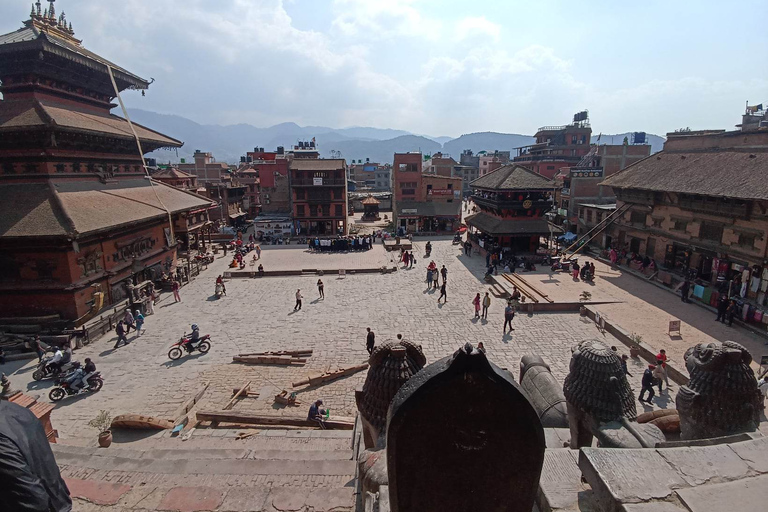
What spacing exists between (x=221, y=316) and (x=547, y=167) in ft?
237

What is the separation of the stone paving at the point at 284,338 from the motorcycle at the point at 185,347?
318 millimetres

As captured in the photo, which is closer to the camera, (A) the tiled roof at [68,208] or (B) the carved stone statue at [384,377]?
(B) the carved stone statue at [384,377]

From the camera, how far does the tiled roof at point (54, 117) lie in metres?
20.3

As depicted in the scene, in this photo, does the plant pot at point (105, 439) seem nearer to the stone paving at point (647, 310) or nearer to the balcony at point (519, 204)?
the stone paving at point (647, 310)

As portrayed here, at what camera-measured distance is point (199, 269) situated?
32.3m

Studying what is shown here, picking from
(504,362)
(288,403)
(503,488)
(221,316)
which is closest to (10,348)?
(221,316)

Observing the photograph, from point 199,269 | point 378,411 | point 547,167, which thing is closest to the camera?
point 378,411

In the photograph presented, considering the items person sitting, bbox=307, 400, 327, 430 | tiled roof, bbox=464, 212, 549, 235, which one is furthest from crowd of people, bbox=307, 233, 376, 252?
person sitting, bbox=307, 400, 327, 430

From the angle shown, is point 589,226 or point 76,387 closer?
point 76,387

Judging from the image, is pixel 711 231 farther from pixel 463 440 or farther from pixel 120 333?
pixel 120 333

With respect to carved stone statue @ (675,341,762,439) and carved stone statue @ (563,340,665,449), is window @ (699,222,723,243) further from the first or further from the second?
carved stone statue @ (563,340,665,449)

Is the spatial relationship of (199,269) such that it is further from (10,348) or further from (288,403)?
(288,403)

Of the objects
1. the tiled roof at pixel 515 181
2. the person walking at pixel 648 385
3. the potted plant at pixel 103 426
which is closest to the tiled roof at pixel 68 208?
the potted plant at pixel 103 426

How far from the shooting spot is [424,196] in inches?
2122
